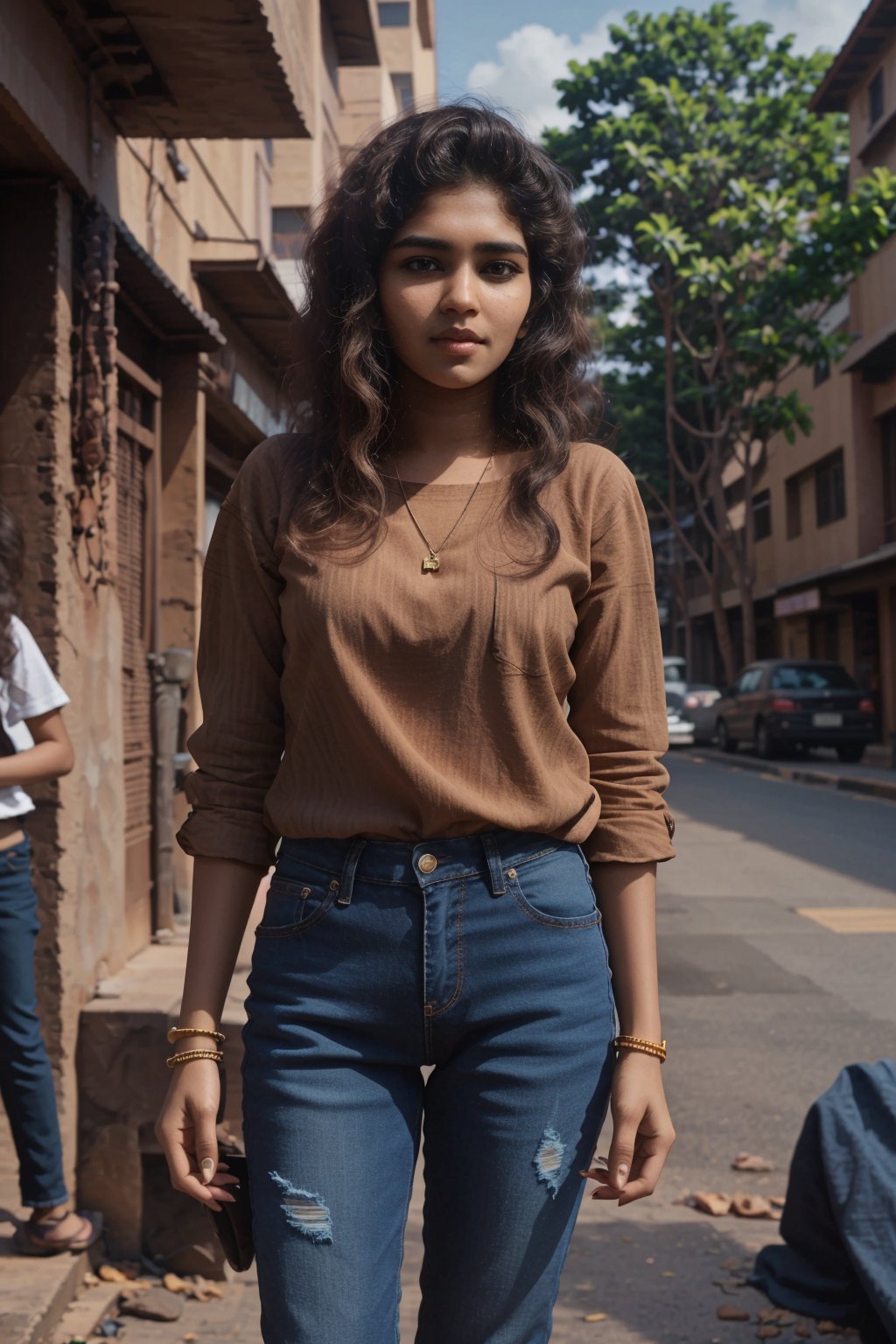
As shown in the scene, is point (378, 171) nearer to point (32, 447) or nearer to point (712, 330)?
point (32, 447)

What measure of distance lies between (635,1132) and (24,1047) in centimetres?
220

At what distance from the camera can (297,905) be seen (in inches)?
72.7

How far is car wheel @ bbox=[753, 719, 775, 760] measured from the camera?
23.8 meters

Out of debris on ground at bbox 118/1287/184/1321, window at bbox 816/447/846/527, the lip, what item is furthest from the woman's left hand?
window at bbox 816/447/846/527

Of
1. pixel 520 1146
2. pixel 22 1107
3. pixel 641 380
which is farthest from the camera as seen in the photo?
pixel 641 380

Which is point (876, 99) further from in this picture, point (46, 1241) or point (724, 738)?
point (46, 1241)

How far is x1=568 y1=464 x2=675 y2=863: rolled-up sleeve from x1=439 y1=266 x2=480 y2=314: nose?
0.29 m

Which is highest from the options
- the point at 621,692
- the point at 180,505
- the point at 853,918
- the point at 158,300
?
the point at 158,300

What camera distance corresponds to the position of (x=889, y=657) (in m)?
26.8

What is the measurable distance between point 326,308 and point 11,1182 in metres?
3.02

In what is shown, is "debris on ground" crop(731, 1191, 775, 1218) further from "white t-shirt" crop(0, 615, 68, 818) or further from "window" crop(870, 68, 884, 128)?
"window" crop(870, 68, 884, 128)

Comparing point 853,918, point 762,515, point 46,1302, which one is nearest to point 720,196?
point 762,515

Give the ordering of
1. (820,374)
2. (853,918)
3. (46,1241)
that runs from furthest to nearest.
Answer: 1. (820,374)
2. (853,918)
3. (46,1241)

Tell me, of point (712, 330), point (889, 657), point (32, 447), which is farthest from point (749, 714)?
point (32, 447)
